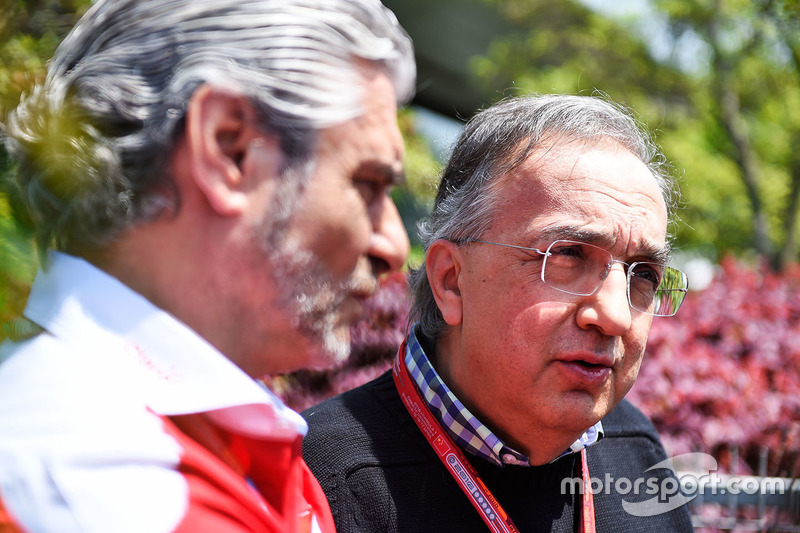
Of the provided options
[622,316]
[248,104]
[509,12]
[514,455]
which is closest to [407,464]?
[514,455]

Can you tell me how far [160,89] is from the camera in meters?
1.12

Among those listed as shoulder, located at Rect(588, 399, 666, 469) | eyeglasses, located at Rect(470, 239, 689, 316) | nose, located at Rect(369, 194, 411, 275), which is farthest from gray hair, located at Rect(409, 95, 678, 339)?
nose, located at Rect(369, 194, 411, 275)

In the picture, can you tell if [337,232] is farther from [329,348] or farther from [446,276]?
[446,276]

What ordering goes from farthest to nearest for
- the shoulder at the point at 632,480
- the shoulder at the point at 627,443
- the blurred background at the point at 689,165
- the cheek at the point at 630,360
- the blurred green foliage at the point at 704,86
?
the blurred green foliage at the point at 704,86 < the blurred background at the point at 689,165 < the shoulder at the point at 627,443 < the shoulder at the point at 632,480 < the cheek at the point at 630,360

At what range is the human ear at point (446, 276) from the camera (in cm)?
224

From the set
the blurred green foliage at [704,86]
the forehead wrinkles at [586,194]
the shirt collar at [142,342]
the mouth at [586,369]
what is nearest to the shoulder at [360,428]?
the mouth at [586,369]

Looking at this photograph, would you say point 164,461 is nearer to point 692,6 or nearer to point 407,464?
point 407,464

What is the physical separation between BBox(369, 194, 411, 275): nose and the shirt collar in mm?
307

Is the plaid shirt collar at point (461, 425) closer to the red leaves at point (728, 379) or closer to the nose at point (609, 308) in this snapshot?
the nose at point (609, 308)

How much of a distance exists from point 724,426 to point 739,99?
948 cm

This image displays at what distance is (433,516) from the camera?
209cm

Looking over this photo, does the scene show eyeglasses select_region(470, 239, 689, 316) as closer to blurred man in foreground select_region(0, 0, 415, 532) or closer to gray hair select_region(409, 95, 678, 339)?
gray hair select_region(409, 95, 678, 339)

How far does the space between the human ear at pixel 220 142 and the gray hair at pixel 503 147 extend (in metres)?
1.20

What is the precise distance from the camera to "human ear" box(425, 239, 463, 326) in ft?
7.36
